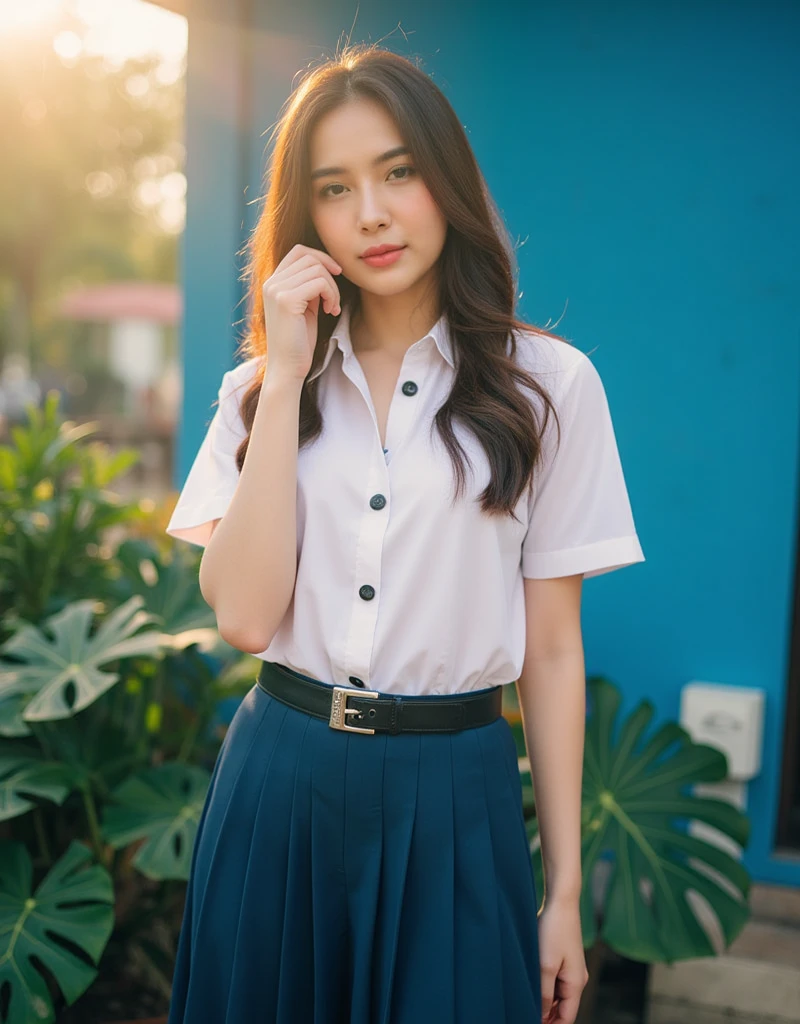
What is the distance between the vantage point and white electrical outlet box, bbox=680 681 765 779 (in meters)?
3.03

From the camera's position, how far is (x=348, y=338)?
70.6 inches

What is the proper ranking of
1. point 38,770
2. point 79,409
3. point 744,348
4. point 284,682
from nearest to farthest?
1. point 284,682
2. point 38,770
3. point 744,348
4. point 79,409

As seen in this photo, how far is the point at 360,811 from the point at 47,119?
18708 mm

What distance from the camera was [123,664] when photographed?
3088mm

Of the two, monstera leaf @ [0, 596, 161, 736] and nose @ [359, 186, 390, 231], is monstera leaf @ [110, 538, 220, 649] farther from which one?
nose @ [359, 186, 390, 231]

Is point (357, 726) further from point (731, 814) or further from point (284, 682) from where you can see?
point (731, 814)

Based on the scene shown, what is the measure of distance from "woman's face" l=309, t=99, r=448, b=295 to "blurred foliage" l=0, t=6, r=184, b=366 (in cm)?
1527

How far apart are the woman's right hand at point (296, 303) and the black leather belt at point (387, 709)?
19.0 inches

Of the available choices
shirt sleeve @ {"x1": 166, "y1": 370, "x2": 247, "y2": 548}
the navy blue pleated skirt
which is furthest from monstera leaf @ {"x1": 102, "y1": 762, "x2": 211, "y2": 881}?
shirt sleeve @ {"x1": 166, "y1": 370, "x2": 247, "y2": 548}

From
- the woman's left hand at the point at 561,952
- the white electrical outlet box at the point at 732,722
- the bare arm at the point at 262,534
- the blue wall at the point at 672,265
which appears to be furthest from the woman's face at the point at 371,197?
the white electrical outlet box at the point at 732,722

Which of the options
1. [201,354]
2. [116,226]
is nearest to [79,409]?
[116,226]

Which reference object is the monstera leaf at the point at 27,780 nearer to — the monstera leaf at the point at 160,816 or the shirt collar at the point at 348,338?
the monstera leaf at the point at 160,816

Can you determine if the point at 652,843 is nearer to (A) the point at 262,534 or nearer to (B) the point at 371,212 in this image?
(A) the point at 262,534

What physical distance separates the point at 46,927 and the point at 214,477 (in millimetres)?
1323
